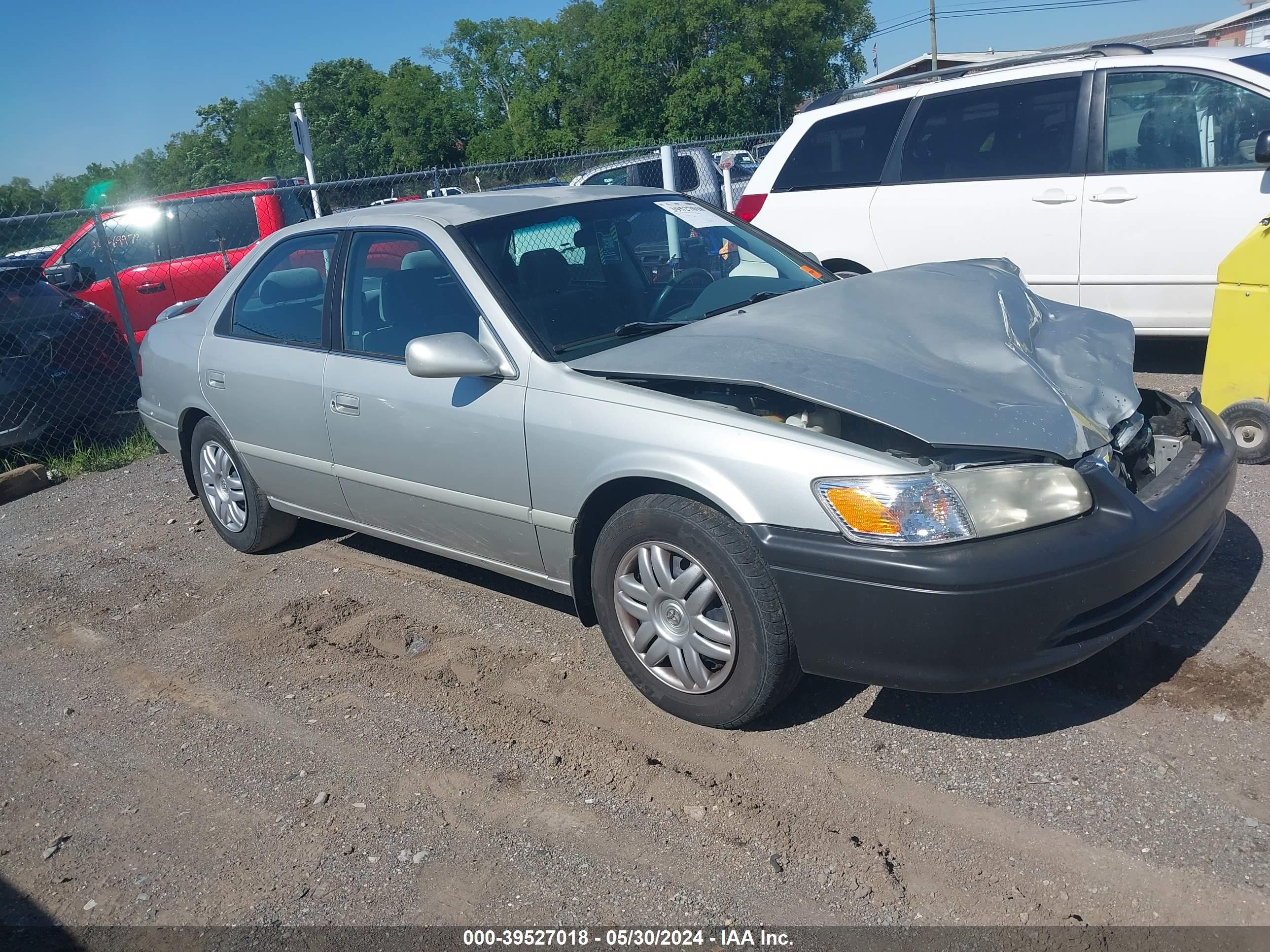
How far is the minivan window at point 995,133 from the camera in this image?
6.20 metres

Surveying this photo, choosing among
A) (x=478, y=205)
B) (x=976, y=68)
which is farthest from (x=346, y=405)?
(x=976, y=68)

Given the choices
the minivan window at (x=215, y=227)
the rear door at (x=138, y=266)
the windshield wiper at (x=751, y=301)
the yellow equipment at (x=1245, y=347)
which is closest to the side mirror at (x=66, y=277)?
the rear door at (x=138, y=266)

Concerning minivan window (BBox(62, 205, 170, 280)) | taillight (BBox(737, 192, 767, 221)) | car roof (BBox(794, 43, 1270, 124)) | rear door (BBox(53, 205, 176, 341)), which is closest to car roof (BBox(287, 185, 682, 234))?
taillight (BBox(737, 192, 767, 221))

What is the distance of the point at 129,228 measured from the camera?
10.1 m

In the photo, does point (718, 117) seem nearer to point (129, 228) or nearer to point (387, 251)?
point (129, 228)

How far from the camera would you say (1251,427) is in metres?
4.94

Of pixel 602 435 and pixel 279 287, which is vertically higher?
pixel 279 287

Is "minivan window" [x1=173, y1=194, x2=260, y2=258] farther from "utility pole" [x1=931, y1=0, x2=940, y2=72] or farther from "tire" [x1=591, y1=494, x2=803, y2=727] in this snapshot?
"utility pole" [x1=931, y1=0, x2=940, y2=72]

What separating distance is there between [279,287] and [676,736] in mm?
2898

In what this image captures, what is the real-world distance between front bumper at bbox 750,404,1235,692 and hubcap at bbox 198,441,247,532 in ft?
11.0

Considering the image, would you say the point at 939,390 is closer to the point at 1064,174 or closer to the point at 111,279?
the point at 1064,174

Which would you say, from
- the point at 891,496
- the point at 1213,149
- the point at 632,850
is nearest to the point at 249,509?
the point at 632,850

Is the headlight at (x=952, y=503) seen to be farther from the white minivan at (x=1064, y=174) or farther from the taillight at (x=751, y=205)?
the taillight at (x=751, y=205)

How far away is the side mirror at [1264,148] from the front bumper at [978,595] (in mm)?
3184
